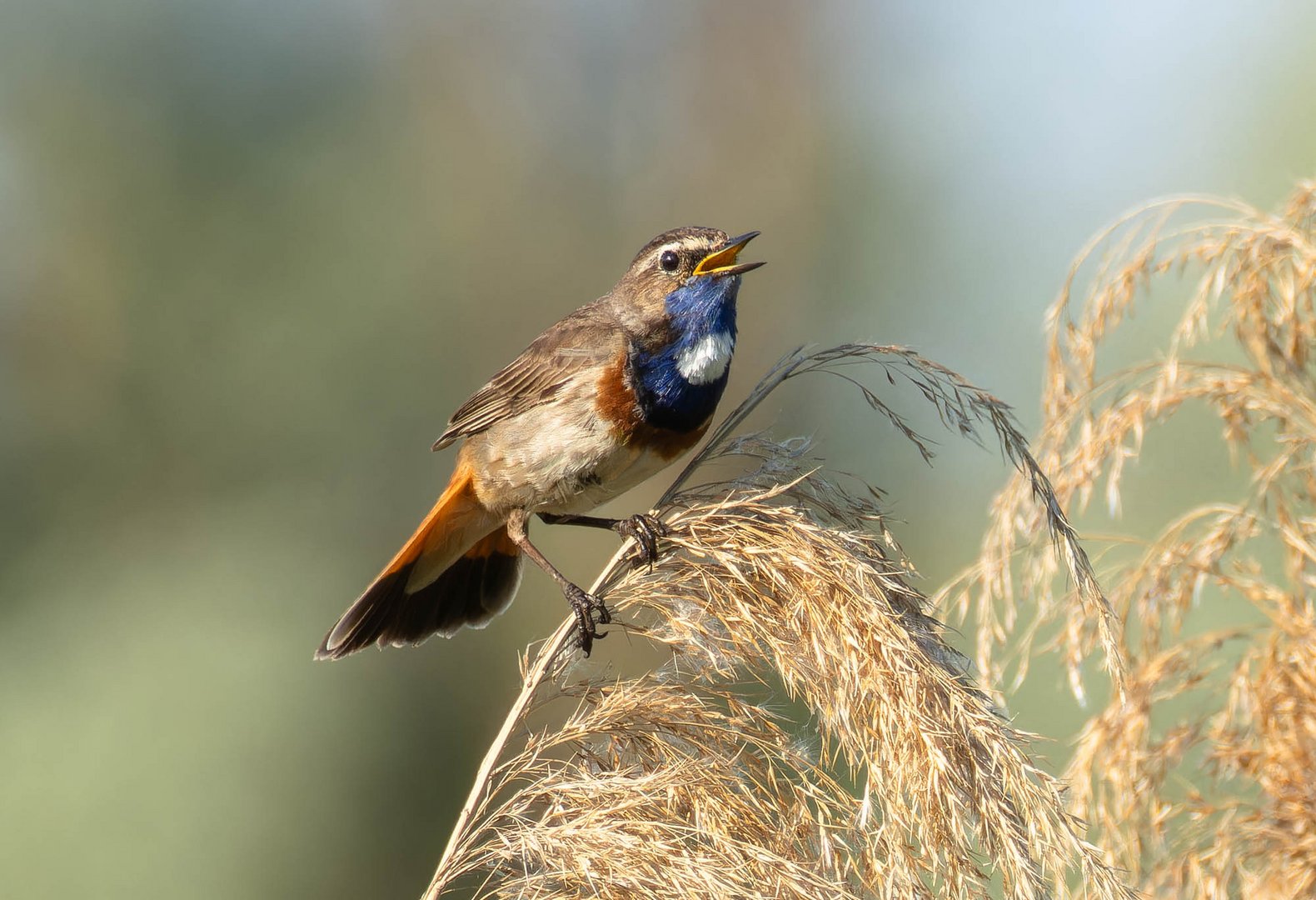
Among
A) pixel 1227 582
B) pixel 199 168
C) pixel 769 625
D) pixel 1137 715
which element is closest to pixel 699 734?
Answer: pixel 769 625

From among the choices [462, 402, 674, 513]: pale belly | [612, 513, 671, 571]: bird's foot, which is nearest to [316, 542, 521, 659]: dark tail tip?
[462, 402, 674, 513]: pale belly

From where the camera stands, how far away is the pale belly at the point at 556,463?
10.8 feet

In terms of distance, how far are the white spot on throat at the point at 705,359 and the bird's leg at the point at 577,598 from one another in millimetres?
633

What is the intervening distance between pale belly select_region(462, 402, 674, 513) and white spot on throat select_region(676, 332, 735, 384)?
23 centimetres

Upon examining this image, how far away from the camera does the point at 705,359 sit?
3.35 metres

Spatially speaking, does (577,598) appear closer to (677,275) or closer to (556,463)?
(556,463)

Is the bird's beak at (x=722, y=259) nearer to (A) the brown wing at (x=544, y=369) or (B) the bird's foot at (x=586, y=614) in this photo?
(A) the brown wing at (x=544, y=369)

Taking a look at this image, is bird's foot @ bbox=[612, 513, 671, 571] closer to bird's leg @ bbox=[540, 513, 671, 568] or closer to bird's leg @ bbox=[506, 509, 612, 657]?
bird's leg @ bbox=[540, 513, 671, 568]

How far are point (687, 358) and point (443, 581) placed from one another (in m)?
0.99

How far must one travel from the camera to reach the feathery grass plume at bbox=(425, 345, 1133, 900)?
5.91 feet

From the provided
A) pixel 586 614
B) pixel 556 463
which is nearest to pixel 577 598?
pixel 586 614

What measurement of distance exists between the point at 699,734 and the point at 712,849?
0.24 metres

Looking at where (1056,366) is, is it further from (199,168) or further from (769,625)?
(199,168)

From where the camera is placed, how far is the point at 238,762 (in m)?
5.62
